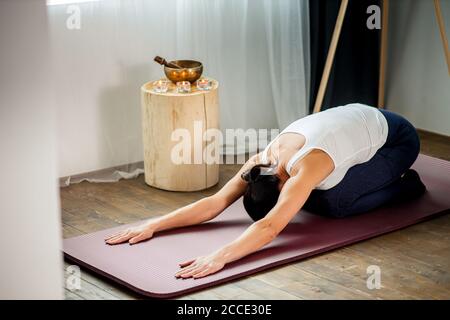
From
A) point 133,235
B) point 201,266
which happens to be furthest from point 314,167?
point 133,235

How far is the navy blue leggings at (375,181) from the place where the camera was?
3.72 meters

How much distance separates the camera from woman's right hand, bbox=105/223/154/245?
3.48 m

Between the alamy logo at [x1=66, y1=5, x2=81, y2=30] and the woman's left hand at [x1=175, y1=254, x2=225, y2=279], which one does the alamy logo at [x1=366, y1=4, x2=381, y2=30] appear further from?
the woman's left hand at [x1=175, y1=254, x2=225, y2=279]

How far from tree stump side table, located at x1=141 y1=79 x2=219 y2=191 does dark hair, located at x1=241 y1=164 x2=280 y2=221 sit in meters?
0.63

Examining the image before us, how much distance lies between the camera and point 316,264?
3340mm

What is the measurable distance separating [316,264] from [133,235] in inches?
29.1

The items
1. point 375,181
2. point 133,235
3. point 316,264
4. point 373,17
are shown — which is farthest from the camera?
point 373,17

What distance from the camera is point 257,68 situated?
4.88 metres

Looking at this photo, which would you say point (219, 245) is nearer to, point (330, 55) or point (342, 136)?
point (342, 136)

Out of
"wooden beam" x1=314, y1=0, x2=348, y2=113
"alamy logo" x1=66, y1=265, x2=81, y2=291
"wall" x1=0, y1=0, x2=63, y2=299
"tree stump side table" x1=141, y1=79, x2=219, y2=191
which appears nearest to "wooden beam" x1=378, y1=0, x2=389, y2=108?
"wooden beam" x1=314, y1=0, x2=348, y2=113

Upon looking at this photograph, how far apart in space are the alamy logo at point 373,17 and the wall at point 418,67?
0.54 feet

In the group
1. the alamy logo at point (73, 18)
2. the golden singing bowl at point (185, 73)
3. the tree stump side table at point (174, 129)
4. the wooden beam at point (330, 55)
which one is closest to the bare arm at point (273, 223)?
the tree stump side table at point (174, 129)

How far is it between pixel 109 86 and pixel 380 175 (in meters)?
1.43

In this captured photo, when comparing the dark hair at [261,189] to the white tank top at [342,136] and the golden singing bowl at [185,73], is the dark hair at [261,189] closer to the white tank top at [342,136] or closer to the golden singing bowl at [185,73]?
the white tank top at [342,136]
